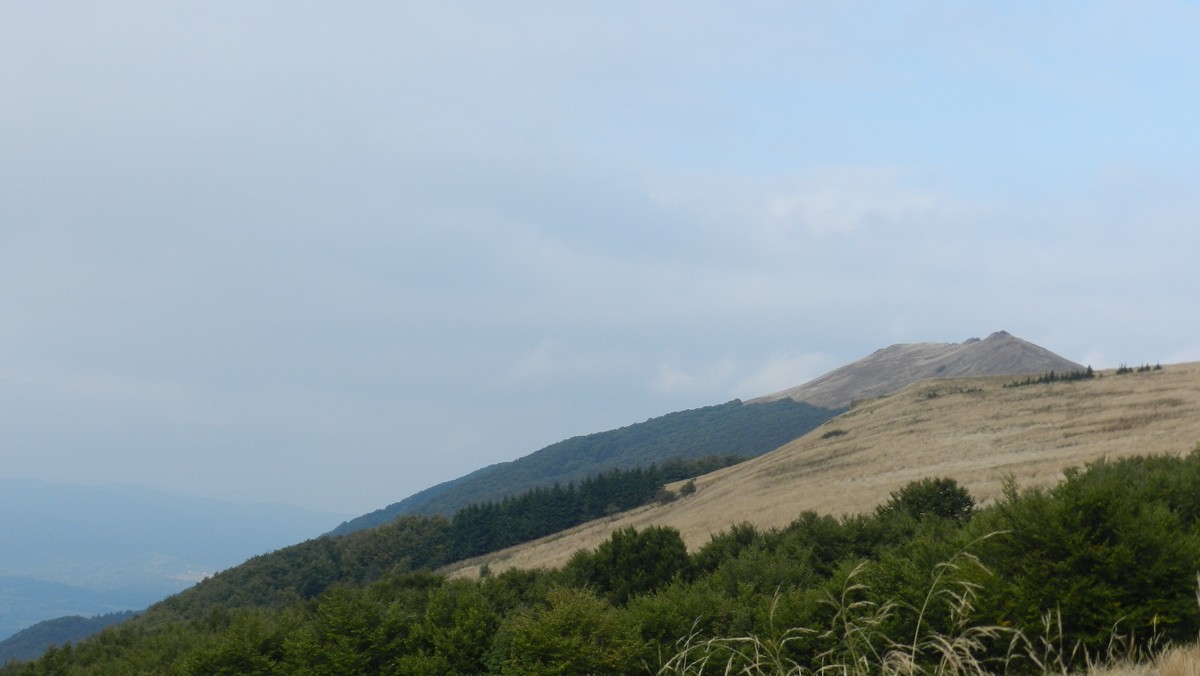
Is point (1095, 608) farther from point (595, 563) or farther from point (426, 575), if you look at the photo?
point (426, 575)

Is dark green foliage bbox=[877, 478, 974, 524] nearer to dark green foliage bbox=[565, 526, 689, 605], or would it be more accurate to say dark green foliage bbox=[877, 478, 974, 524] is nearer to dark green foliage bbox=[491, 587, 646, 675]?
dark green foliage bbox=[565, 526, 689, 605]

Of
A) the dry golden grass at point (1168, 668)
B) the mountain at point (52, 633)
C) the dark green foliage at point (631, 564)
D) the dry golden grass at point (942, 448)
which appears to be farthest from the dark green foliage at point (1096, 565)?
the mountain at point (52, 633)

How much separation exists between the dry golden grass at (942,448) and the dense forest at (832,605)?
958 cm

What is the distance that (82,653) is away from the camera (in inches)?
1326

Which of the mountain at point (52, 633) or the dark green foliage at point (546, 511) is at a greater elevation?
the dark green foliage at point (546, 511)

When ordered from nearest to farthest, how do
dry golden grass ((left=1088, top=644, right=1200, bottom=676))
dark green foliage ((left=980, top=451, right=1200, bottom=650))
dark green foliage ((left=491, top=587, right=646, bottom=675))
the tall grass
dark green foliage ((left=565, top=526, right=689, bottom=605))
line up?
the tall grass → dry golden grass ((left=1088, top=644, right=1200, bottom=676)) → dark green foliage ((left=980, top=451, right=1200, bottom=650)) → dark green foliage ((left=491, top=587, right=646, bottom=675)) → dark green foliage ((left=565, top=526, right=689, bottom=605))

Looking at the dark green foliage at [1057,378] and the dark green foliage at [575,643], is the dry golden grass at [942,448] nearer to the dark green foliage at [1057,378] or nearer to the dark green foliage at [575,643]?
the dark green foliage at [1057,378]

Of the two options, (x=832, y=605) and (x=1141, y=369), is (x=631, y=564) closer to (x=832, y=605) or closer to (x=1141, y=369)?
(x=832, y=605)

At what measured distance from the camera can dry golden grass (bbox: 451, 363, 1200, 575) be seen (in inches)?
1725

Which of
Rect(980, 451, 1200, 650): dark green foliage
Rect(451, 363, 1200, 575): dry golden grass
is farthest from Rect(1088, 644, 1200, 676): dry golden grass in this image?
Rect(451, 363, 1200, 575): dry golden grass

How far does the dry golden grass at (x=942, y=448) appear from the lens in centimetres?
4381

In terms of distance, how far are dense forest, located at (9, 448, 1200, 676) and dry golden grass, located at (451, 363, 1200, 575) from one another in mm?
9584

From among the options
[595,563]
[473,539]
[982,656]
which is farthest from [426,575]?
[473,539]

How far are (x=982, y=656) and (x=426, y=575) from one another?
83.6 feet
